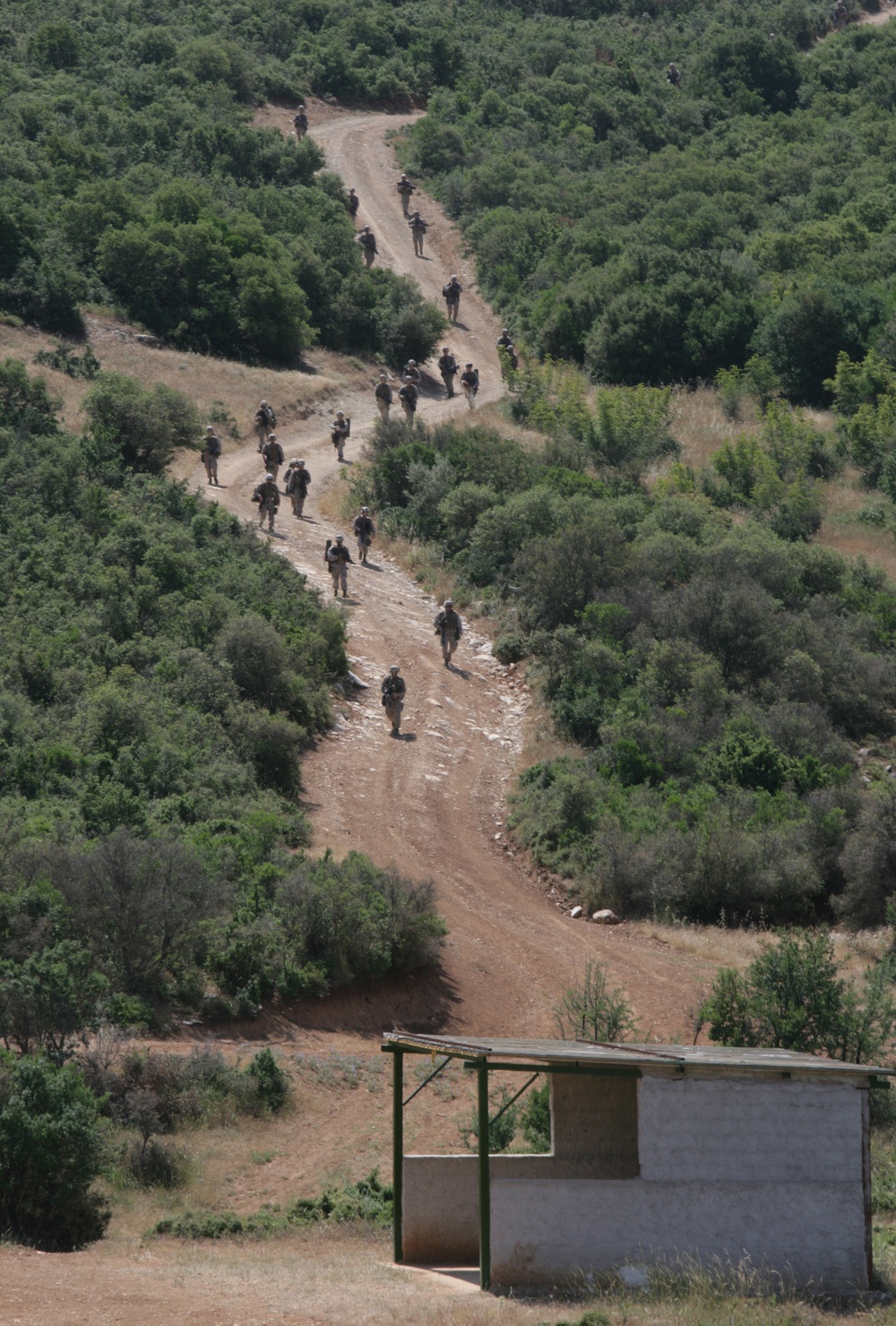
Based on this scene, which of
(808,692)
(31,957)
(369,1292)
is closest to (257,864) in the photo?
(31,957)

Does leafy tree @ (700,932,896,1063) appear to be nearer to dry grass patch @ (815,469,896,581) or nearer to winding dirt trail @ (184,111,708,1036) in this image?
winding dirt trail @ (184,111,708,1036)

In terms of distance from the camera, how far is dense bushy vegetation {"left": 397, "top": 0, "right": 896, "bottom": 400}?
45031 millimetres

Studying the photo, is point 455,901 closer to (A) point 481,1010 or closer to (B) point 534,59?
(A) point 481,1010

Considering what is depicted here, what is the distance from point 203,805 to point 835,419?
24.9 metres

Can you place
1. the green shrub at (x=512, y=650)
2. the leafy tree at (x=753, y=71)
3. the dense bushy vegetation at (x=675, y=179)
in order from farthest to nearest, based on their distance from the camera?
the leafy tree at (x=753, y=71) → the dense bushy vegetation at (x=675, y=179) → the green shrub at (x=512, y=650)

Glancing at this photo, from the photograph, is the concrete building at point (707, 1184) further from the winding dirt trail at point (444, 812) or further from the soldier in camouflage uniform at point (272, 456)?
the soldier in camouflage uniform at point (272, 456)

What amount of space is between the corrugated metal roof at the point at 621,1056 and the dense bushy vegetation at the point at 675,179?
33874mm

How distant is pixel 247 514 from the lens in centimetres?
3334

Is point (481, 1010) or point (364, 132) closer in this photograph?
point (481, 1010)

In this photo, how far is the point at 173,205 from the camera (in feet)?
155

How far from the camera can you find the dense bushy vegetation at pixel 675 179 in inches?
1773

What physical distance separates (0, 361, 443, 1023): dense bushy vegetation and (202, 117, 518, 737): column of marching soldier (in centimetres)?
118

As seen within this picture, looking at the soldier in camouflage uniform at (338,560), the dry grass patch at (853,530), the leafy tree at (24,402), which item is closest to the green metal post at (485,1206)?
the soldier in camouflage uniform at (338,560)

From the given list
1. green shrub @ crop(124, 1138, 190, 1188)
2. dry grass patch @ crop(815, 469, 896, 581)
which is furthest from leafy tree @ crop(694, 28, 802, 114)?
green shrub @ crop(124, 1138, 190, 1188)
